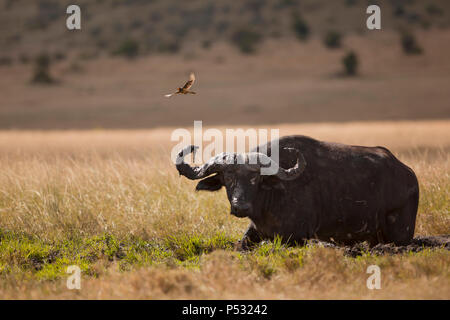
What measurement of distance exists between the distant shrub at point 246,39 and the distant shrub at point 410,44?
12.3 m

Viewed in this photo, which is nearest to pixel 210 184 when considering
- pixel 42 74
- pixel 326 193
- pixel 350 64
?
pixel 326 193

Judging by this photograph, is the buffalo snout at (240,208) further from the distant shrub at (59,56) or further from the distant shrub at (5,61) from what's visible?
the distant shrub at (59,56)

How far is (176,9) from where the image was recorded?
6862 centimetres

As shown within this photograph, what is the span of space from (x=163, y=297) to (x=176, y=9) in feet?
213

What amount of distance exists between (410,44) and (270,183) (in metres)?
45.5

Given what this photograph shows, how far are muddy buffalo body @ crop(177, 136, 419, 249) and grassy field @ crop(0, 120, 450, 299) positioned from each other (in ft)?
1.40

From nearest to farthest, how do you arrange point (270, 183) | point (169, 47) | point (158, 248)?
1. point (270, 183)
2. point (158, 248)
3. point (169, 47)

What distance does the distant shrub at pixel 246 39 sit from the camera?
5341 cm

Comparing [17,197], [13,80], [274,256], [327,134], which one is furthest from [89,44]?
[274,256]

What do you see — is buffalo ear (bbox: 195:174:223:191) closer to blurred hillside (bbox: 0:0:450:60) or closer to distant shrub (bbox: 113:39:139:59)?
distant shrub (bbox: 113:39:139:59)

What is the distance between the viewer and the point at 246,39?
5494 centimetres

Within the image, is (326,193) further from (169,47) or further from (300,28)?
(300,28)

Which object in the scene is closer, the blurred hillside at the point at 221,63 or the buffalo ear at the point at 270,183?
the buffalo ear at the point at 270,183

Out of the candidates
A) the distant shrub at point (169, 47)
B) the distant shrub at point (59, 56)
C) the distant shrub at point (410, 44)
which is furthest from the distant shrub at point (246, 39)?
the distant shrub at point (59, 56)
